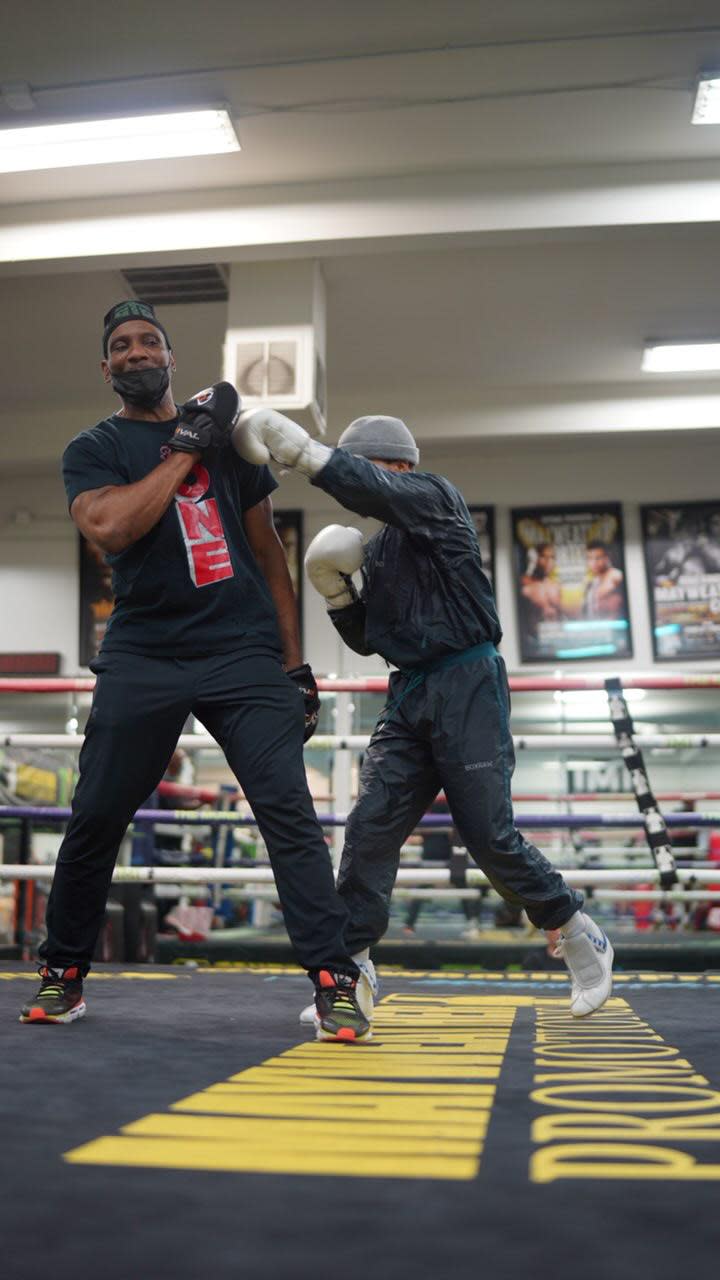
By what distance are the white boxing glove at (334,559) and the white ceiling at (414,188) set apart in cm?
297

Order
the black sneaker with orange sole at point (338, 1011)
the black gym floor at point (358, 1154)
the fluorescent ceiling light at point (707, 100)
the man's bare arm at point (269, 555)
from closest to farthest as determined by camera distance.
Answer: the black gym floor at point (358, 1154)
the black sneaker with orange sole at point (338, 1011)
the man's bare arm at point (269, 555)
the fluorescent ceiling light at point (707, 100)

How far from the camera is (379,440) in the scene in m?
2.21

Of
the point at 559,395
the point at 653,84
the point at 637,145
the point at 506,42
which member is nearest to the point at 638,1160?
the point at 506,42

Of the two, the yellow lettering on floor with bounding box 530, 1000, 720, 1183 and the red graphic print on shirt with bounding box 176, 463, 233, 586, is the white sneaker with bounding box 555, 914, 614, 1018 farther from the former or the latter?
the red graphic print on shirt with bounding box 176, 463, 233, 586

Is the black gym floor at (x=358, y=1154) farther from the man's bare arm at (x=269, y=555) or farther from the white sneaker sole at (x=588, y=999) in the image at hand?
the man's bare arm at (x=269, y=555)

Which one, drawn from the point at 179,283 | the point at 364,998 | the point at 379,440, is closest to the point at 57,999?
the point at 364,998

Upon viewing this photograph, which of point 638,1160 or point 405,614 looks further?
point 405,614

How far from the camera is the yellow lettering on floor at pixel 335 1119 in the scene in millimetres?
925

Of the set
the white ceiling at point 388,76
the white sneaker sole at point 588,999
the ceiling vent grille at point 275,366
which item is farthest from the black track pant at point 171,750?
the ceiling vent grille at point 275,366

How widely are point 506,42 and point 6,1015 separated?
4062mm

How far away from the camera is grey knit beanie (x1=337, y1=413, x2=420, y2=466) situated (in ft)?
7.20

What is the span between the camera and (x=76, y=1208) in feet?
2.60

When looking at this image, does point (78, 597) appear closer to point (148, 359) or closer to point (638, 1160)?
point (148, 359)

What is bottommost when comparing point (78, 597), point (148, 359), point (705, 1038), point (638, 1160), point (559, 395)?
point (705, 1038)
